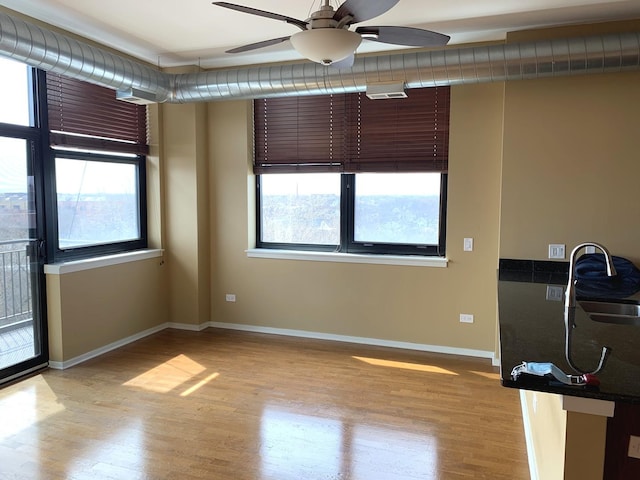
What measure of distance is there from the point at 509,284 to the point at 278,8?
2.57 metres

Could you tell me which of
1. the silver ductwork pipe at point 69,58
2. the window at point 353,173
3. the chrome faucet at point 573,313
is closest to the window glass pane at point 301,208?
the window at point 353,173

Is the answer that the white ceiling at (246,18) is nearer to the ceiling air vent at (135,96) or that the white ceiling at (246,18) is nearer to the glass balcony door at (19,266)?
the ceiling air vent at (135,96)

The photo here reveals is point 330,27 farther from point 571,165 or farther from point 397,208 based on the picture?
point 397,208

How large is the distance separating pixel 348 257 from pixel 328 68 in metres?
1.85

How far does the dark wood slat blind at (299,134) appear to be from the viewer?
489 cm

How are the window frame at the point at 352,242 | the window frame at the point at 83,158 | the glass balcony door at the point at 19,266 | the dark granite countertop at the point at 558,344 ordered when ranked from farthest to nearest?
the window frame at the point at 352,242 < the window frame at the point at 83,158 < the glass balcony door at the point at 19,266 < the dark granite countertop at the point at 558,344

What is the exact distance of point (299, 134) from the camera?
5.04 metres

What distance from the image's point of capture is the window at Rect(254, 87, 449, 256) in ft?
15.1

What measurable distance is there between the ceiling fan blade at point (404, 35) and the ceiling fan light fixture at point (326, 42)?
0.18 metres

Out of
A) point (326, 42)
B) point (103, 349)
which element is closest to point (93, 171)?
point (103, 349)

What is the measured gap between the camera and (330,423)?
10.5ft

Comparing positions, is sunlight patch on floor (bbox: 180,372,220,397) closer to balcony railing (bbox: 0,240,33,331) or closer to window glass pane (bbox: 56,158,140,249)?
balcony railing (bbox: 0,240,33,331)

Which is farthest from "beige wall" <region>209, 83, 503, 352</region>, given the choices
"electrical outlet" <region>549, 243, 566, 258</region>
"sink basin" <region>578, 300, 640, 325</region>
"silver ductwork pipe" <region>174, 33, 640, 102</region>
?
"sink basin" <region>578, 300, 640, 325</region>

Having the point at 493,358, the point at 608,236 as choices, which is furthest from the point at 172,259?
the point at 608,236
